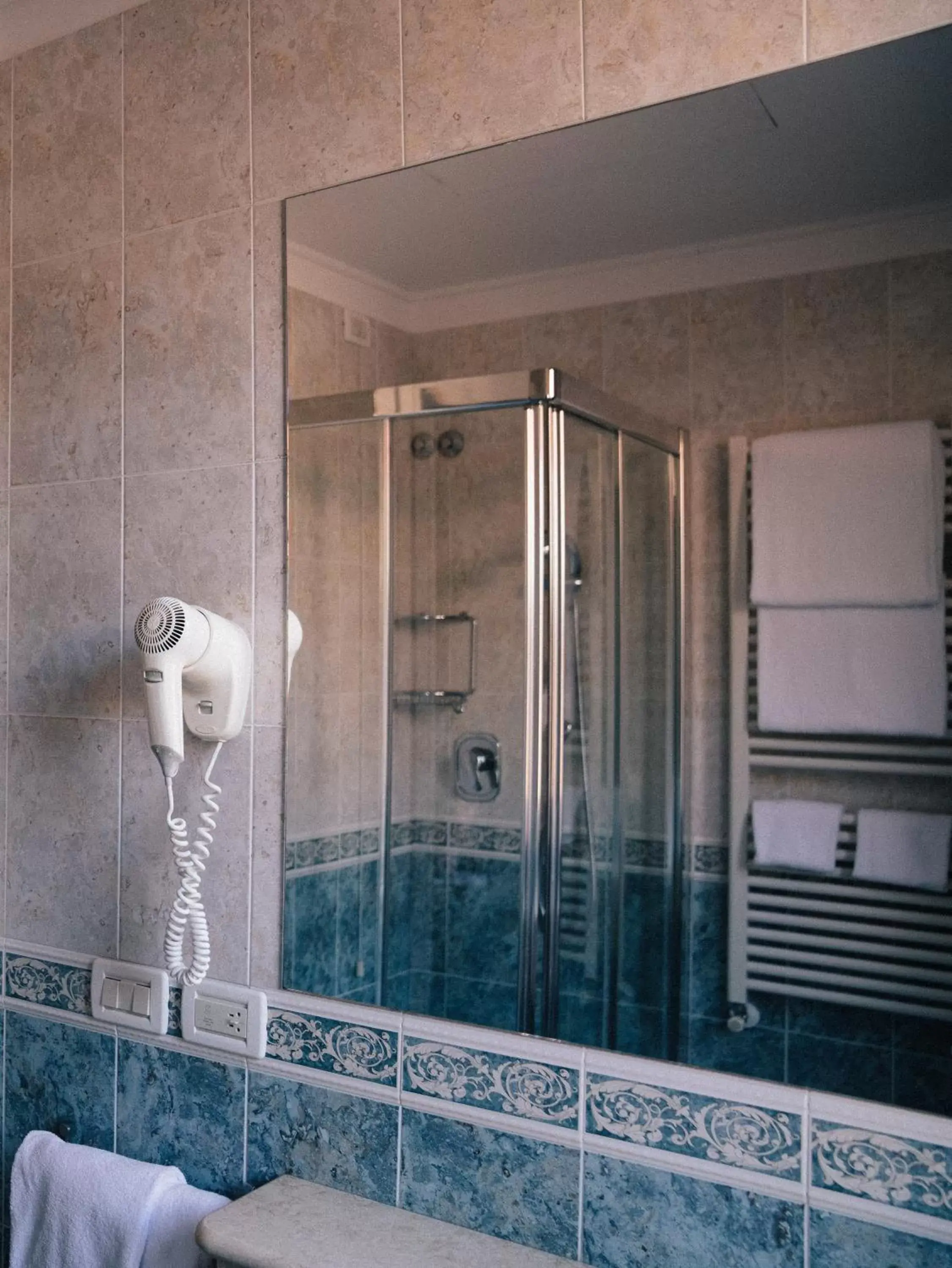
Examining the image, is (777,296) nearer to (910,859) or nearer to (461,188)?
(461,188)

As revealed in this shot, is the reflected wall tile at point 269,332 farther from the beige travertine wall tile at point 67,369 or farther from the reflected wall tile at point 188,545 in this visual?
the beige travertine wall tile at point 67,369

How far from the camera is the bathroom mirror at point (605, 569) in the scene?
129 cm

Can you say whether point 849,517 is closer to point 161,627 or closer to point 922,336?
point 922,336

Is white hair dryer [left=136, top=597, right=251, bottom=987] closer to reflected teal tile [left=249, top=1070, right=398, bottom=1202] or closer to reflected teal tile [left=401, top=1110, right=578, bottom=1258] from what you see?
reflected teal tile [left=249, top=1070, right=398, bottom=1202]

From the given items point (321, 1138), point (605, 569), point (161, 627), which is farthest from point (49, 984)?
point (605, 569)

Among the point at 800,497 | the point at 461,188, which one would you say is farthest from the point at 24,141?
the point at 800,497

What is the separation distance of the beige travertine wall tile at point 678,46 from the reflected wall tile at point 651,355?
272 mm

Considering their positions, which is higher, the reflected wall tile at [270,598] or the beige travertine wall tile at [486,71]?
the beige travertine wall tile at [486,71]

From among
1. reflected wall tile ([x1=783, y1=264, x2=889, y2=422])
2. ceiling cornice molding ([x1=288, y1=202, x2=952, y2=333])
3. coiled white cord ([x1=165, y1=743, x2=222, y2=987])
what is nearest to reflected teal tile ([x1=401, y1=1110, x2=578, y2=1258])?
coiled white cord ([x1=165, y1=743, x2=222, y2=987])

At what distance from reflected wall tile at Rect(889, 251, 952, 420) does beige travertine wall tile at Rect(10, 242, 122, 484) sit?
129 cm

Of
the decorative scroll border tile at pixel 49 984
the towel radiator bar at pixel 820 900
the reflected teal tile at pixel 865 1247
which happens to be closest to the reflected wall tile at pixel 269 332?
the towel radiator bar at pixel 820 900

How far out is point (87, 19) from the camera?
1994 millimetres

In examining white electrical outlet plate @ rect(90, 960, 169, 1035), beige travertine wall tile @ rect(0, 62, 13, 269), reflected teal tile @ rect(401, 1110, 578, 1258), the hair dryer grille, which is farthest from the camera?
beige travertine wall tile @ rect(0, 62, 13, 269)

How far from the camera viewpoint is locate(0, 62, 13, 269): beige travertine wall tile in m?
2.12
